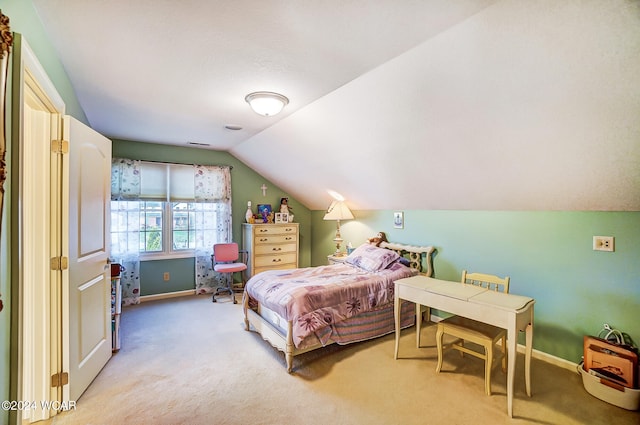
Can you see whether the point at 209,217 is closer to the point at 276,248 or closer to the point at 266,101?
the point at 276,248

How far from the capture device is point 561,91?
184 cm

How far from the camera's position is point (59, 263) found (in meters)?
2.05

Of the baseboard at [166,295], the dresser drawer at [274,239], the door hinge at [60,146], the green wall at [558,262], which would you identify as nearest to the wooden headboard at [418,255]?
the green wall at [558,262]

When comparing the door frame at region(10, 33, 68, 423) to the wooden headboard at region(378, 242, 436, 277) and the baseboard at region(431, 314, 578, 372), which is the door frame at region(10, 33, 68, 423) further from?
the baseboard at region(431, 314, 578, 372)

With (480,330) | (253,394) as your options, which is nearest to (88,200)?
(253,394)

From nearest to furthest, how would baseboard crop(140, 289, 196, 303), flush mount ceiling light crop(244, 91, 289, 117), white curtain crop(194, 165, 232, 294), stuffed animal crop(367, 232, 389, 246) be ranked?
1. flush mount ceiling light crop(244, 91, 289, 117)
2. stuffed animal crop(367, 232, 389, 246)
3. baseboard crop(140, 289, 196, 303)
4. white curtain crop(194, 165, 232, 294)

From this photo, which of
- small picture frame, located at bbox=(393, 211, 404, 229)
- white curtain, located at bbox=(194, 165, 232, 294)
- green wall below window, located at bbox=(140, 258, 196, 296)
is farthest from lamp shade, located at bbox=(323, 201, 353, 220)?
green wall below window, located at bbox=(140, 258, 196, 296)

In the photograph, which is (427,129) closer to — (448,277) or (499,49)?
(499,49)

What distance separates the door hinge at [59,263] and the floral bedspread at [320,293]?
1.61 meters

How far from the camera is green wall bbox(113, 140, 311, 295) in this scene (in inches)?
184

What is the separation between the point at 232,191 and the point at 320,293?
3.28 meters

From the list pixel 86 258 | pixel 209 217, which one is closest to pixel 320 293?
pixel 86 258

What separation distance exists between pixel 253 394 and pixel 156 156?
4038 mm

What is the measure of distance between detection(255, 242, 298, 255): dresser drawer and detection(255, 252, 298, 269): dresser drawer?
0.07 m
